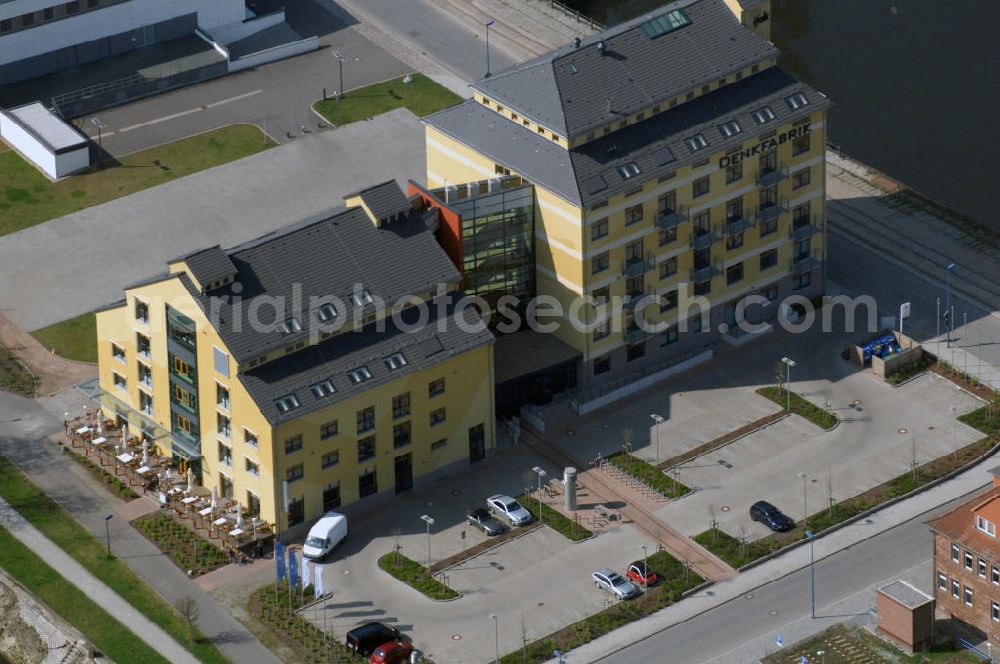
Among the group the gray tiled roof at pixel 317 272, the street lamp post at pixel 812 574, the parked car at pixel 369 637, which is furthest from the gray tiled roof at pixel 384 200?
the street lamp post at pixel 812 574

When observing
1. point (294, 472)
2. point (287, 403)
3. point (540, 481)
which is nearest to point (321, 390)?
point (287, 403)

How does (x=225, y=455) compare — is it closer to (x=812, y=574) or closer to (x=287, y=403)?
(x=287, y=403)

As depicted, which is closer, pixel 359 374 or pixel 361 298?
pixel 359 374

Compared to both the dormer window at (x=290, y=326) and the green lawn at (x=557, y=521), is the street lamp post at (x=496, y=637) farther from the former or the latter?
the dormer window at (x=290, y=326)

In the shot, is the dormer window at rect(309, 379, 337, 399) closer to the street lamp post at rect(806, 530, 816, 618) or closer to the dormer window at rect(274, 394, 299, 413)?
the dormer window at rect(274, 394, 299, 413)

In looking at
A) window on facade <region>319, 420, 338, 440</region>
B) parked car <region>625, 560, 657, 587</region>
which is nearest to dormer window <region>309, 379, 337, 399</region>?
window on facade <region>319, 420, 338, 440</region>

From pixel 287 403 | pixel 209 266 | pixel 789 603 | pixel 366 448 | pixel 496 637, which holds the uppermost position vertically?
pixel 209 266
